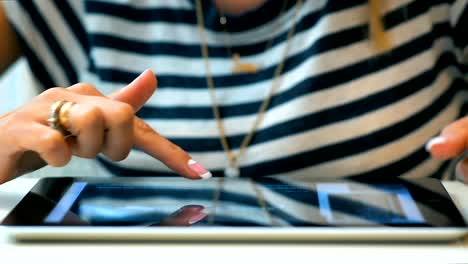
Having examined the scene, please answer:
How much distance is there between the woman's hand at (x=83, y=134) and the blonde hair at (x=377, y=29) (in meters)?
0.30

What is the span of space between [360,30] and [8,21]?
423 mm

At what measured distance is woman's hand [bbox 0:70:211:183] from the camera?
467mm

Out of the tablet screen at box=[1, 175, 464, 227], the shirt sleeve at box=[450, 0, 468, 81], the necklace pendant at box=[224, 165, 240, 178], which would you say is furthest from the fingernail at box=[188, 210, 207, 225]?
the shirt sleeve at box=[450, 0, 468, 81]

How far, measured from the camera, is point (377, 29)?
2.37 ft

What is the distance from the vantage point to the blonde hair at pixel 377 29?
2.37 ft

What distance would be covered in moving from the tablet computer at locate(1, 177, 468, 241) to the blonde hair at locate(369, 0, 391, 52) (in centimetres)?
25

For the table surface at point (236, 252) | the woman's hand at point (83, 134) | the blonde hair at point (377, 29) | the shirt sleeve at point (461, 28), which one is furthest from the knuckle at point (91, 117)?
the shirt sleeve at point (461, 28)

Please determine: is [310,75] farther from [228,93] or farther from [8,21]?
[8,21]

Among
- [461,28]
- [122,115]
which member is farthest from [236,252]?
[461,28]

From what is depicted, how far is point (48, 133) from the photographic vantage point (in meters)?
0.47

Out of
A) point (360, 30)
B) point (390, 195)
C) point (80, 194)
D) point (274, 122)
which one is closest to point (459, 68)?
point (360, 30)

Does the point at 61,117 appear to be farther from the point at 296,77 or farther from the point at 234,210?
the point at 296,77

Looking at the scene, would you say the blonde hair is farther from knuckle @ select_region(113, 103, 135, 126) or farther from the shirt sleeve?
knuckle @ select_region(113, 103, 135, 126)

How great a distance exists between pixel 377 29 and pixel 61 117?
397 millimetres
